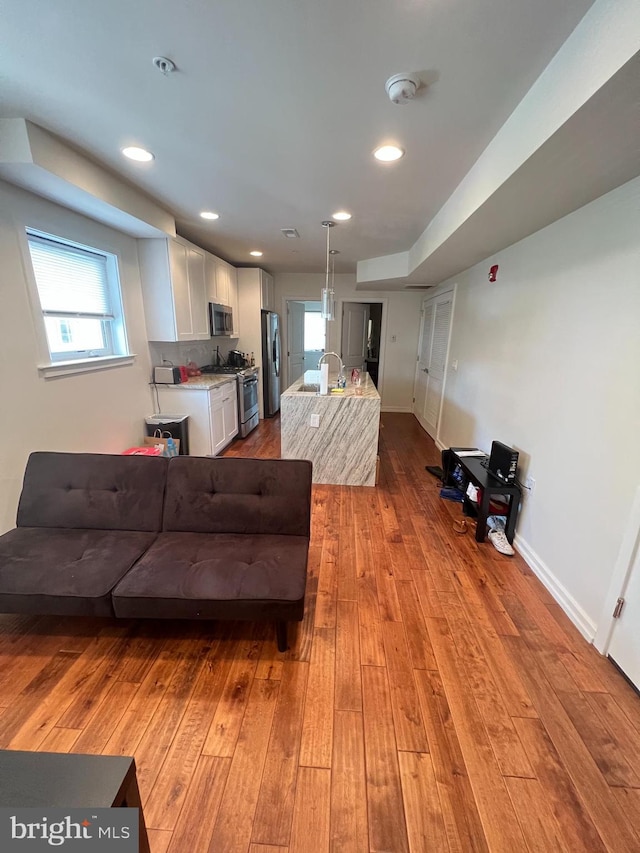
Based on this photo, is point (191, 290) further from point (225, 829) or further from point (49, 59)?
point (225, 829)

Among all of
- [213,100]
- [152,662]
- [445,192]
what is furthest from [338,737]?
[445,192]

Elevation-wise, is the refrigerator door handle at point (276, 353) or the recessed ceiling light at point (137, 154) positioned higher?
the recessed ceiling light at point (137, 154)

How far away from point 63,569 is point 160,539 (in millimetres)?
421

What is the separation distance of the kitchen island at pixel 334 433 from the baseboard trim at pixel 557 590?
4.62ft

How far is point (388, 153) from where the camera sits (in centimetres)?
194

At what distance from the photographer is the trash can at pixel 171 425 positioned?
358cm

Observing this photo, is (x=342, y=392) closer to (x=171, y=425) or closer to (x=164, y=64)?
(x=171, y=425)

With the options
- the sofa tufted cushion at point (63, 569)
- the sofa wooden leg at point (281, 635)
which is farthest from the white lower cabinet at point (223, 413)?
the sofa wooden leg at point (281, 635)

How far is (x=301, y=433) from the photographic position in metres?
3.41

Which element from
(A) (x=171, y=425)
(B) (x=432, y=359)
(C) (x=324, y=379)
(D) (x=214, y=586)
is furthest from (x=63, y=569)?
(B) (x=432, y=359)

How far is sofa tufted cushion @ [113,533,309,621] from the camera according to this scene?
150 cm
